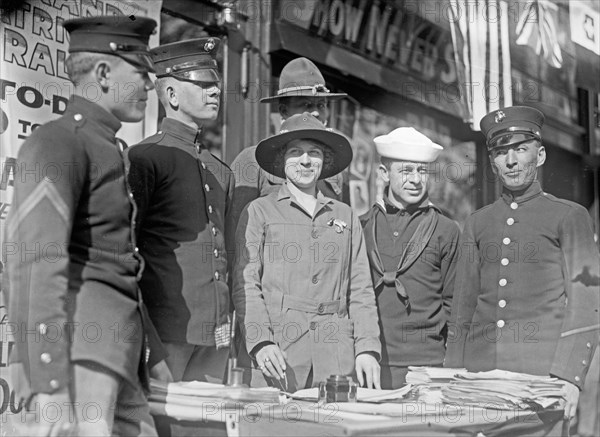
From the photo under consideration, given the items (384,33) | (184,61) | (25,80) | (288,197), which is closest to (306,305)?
(288,197)

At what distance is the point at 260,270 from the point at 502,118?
1417 millimetres

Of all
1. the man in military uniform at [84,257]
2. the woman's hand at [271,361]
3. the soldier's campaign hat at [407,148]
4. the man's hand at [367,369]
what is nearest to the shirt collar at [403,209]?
the soldier's campaign hat at [407,148]

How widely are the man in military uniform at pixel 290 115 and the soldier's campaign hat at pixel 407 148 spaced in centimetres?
46

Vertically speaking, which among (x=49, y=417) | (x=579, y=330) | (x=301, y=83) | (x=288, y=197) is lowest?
(x=49, y=417)

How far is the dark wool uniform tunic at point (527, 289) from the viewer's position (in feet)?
12.8

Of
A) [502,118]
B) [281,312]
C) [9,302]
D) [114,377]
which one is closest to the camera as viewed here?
[9,302]

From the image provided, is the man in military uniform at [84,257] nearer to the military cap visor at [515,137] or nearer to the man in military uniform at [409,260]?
the man in military uniform at [409,260]

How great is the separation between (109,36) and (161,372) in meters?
1.32

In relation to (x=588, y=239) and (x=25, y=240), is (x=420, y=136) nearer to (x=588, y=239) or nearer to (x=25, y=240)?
(x=588, y=239)

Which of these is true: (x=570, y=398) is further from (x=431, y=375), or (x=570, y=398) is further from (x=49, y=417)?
(x=49, y=417)

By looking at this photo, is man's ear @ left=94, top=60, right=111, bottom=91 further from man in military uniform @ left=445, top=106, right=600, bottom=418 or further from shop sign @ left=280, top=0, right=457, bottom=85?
shop sign @ left=280, top=0, right=457, bottom=85

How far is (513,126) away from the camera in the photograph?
4105 millimetres

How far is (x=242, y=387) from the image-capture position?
315 centimetres

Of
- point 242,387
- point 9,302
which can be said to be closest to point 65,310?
point 9,302
